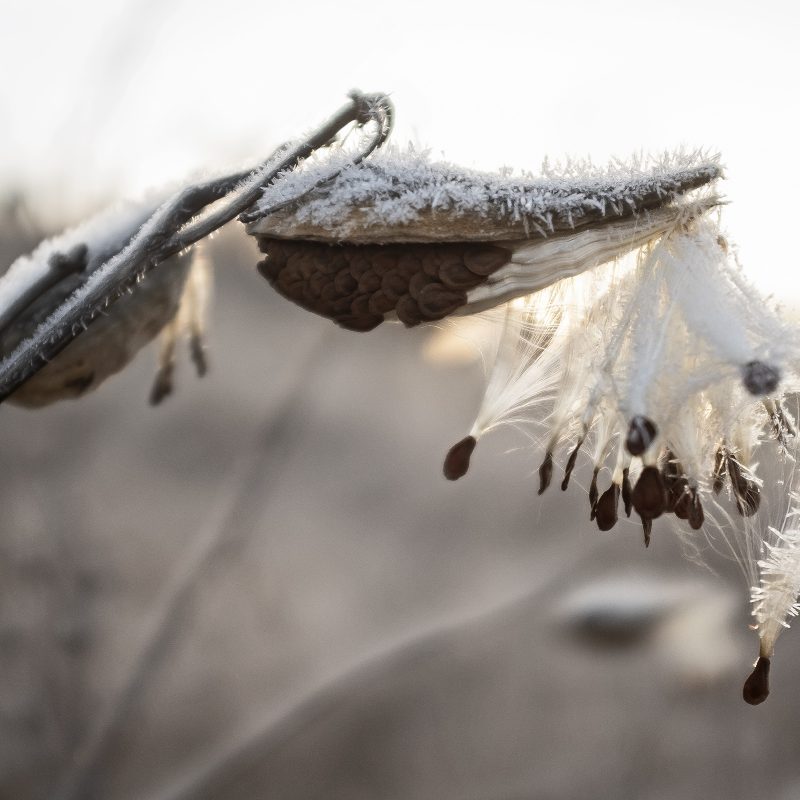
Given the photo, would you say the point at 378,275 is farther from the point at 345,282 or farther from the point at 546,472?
the point at 546,472

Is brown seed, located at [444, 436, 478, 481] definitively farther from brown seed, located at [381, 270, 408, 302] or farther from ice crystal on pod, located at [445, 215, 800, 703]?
brown seed, located at [381, 270, 408, 302]

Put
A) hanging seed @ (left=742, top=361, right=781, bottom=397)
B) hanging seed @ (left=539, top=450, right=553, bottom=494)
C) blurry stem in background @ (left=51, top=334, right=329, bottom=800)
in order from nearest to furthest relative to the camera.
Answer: hanging seed @ (left=742, top=361, right=781, bottom=397) < hanging seed @ (left=539, top=450, right=553, bottom=494) < blurry stem in background @ (left=51, top=334, right=329, bottom=800)

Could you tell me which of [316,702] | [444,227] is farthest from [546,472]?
[316,702]

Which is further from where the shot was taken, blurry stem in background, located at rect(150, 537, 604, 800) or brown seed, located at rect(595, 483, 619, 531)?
blurry stem in background, located at rect(150, 537, 604, 800)

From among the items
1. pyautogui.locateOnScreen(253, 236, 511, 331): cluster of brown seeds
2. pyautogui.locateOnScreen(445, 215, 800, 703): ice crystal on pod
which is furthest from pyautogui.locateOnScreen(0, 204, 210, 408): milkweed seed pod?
pyautogui.locateOnScreen(445, 215, 800, 703): ice crystal on pod

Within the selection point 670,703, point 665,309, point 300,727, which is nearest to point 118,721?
point 300,727

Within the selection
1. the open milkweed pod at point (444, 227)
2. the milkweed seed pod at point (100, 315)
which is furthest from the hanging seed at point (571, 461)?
the milkweed seed pod at point (100, 315)

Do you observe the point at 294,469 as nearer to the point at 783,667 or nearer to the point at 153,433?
the point at 153,433
